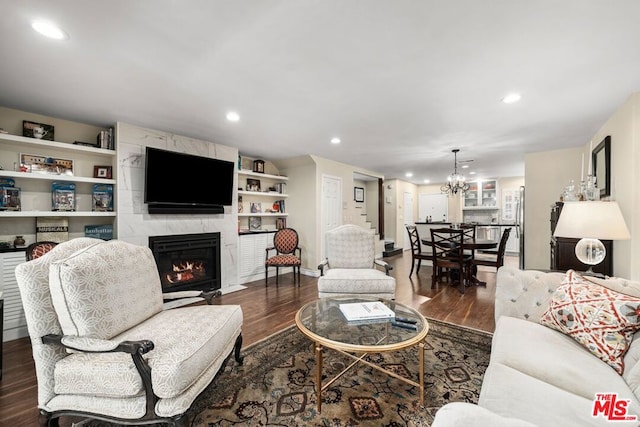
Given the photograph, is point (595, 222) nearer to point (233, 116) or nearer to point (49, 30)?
point (233, 116)

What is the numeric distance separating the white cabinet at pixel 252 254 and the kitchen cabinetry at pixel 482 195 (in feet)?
22.8

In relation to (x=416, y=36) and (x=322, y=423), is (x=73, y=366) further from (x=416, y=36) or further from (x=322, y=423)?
(x=416, y=36)

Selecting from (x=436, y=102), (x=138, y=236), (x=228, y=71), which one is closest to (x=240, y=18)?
(x=228, y=71)

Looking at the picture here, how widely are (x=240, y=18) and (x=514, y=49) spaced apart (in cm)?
180

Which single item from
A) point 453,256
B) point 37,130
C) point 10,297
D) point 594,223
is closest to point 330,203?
point 453,256

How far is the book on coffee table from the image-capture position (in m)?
1.89

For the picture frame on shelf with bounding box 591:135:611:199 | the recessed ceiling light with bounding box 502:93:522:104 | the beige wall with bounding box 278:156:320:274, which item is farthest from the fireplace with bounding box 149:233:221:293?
the picture frame on shelf with bounding box 591:135:611:199

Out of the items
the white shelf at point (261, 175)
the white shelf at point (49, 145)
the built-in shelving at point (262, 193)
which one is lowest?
the built-in shelving at point (262, 193)

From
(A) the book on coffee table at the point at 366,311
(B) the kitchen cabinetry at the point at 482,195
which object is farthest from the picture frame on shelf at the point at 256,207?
(B) the kitchen cabinetry at the point at 482,195

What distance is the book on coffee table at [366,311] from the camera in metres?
1.89

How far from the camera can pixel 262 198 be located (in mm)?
5316

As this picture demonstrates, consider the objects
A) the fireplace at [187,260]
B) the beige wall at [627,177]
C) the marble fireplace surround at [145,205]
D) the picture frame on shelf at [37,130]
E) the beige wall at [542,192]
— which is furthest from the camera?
the beige wall at [542,192]

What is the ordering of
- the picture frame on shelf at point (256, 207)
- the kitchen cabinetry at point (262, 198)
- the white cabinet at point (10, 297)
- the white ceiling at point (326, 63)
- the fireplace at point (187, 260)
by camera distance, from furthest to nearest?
the picture frame on shelf at point (256, 207) → the kitchen cabinetry at point (262, 198) → the fireplace at point (187, 260) → the white cabinet at point (10, 297) → the white ceiling at point (326, 63)

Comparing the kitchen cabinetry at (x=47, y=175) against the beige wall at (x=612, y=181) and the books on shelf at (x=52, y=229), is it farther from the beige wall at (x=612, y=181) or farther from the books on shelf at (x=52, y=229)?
the beige wall at (x=612, y=181)
